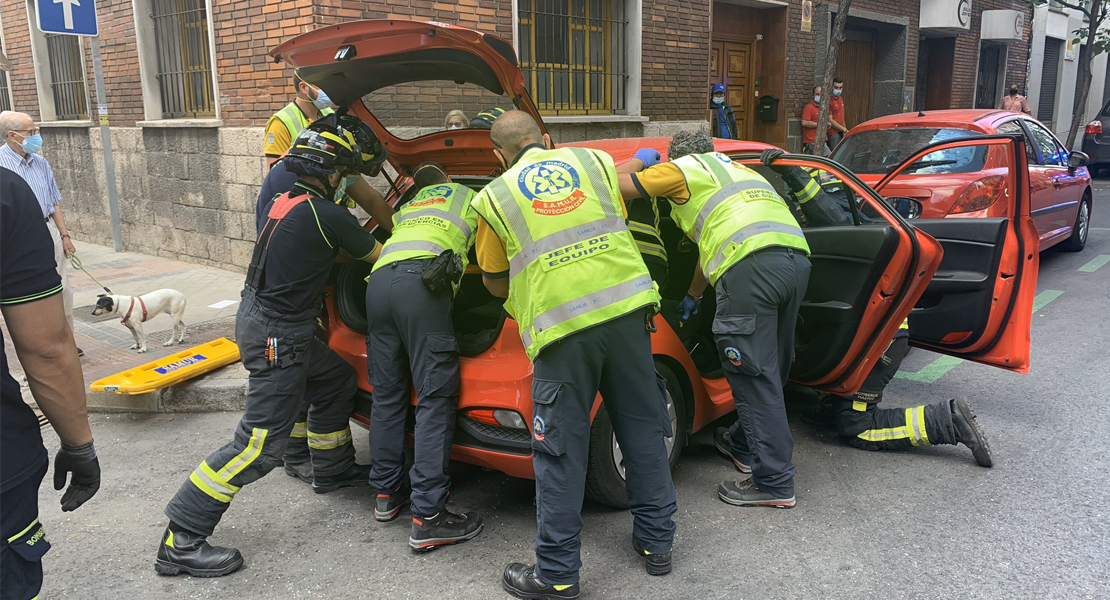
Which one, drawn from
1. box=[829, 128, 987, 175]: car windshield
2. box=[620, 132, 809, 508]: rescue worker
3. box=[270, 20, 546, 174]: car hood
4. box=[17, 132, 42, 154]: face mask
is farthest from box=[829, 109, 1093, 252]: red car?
box=[17, 132, 42, 154]: face mask

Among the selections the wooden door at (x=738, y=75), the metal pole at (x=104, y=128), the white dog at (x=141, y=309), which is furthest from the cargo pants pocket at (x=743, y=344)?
the wooden door at (x=738, y=75)

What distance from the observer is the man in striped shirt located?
5668mm

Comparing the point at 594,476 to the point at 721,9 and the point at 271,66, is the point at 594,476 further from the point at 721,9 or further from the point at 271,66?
the point at 721,9

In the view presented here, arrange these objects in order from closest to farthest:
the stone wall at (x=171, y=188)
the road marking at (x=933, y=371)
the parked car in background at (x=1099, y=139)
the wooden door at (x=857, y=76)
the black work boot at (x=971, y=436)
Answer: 1. the black work boot at (x=971, y=436)
2. the road marking at (x=933, y=371)
3. the stone wall at (x=171, y=188)
4. the wooden door at (x=857, y=76)
5. the parked car in background at (x=1099, y=139)

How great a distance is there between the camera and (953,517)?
352cm

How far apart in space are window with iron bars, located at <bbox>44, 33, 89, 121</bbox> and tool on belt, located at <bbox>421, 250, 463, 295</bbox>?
970 centimetres

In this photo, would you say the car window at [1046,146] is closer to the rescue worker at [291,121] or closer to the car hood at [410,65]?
the car hood at [410,65]

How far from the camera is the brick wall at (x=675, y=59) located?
1071 centimetres

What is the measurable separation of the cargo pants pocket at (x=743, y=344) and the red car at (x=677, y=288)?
25 cm

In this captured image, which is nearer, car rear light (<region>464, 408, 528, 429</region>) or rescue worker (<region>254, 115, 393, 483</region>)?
car rear light (<region>464, 408, 528, 429</region>)

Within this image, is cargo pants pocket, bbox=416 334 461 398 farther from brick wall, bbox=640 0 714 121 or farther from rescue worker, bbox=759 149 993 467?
brick wall, bbox=640 0 714 121

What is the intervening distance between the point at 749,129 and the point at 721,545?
37.9 ft

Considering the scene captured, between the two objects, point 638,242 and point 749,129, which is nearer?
point 638,242

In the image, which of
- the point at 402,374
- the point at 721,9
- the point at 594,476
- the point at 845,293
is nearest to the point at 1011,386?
the point at 845,293
